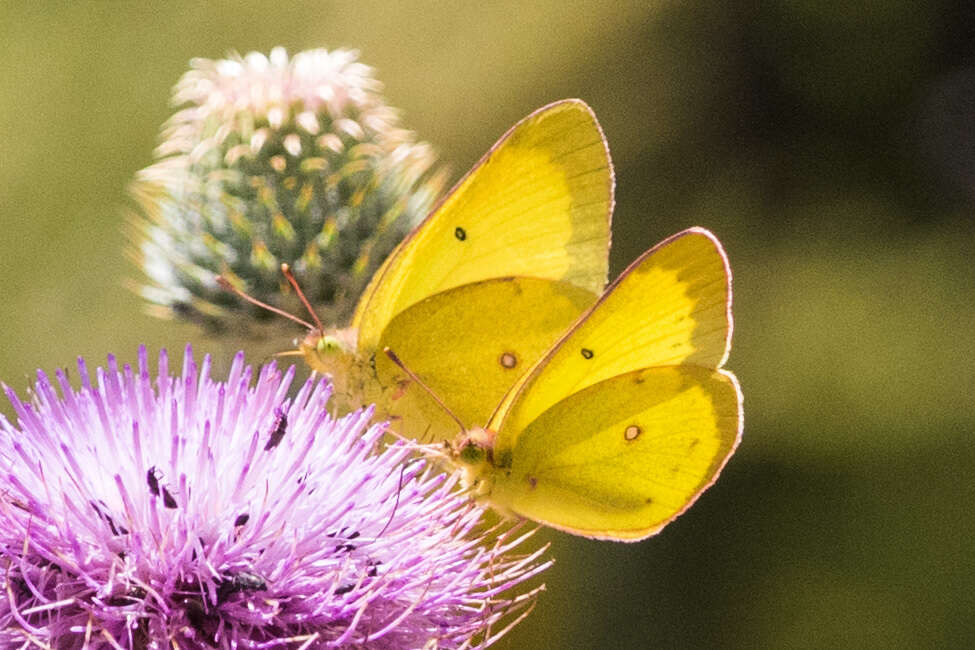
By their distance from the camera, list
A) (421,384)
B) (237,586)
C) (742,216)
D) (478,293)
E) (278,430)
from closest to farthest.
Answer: (237,586), (278,430), (421,384), (478,293), (742,216)

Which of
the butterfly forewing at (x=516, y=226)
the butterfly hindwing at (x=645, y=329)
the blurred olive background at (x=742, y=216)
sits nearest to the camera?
the butterfly hindwing at (x=645, y=329)

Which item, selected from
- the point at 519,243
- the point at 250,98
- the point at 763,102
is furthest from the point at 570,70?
the point at 519,243

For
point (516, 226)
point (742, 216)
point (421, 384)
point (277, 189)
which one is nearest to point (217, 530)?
point (421, 384)

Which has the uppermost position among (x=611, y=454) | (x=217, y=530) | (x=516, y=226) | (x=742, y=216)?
(x=516, y=226)

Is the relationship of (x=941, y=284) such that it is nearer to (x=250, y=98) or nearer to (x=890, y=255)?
(x=890, y=255)

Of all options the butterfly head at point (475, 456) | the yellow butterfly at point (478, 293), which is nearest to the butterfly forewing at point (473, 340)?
the yellow butterfly at point (478, 293)

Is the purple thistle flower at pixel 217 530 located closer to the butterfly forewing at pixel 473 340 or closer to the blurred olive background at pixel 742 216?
the butterfly forewing at pixel 473 340

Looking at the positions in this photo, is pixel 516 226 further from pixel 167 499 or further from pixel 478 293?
pixel 167 499
